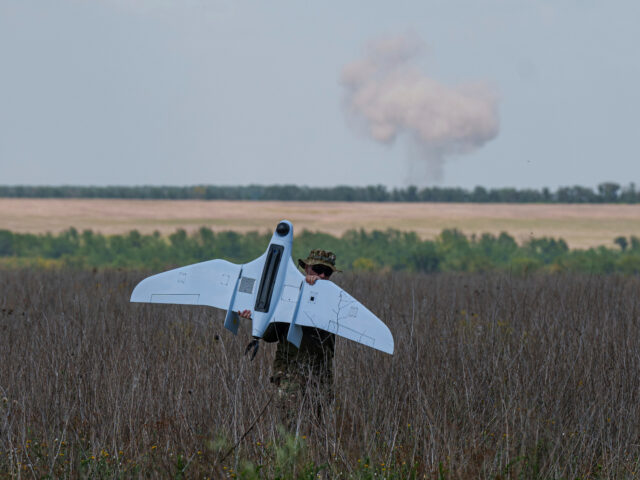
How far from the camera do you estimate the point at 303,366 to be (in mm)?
5762

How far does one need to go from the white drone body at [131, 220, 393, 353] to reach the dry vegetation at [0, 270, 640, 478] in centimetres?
39

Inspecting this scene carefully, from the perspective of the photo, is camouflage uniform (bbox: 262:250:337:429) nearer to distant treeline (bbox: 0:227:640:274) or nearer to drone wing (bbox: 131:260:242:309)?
drone wing (bbox: 131:260:242:309)

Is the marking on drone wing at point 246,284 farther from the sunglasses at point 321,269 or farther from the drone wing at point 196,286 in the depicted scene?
the sunglasses at point 321,269

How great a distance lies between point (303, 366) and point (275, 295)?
0.72 m

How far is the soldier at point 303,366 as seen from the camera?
5609mm

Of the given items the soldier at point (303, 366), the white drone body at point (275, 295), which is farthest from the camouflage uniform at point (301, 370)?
the white drone body at point (275, 295)

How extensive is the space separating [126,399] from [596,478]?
3803 mm

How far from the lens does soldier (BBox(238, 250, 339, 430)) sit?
5609mm

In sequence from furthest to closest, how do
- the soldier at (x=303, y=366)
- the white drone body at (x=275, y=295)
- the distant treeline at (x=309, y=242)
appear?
the distant treeline at (x=309, y=242) < the soldier at (x=303, y=366) < the white drone body at (x=275, y=295)

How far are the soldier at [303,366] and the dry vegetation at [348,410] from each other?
15cm

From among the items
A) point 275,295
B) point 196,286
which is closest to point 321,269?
point 275,295

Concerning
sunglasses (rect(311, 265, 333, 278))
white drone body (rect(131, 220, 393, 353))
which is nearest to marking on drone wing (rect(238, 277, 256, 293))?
white drone body (rect(131, 220, 393, 353))

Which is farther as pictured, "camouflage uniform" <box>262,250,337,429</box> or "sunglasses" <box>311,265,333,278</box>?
"camouflage uniform" <box>262,250,337,429</box>

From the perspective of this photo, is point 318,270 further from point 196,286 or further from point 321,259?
point 196,286
